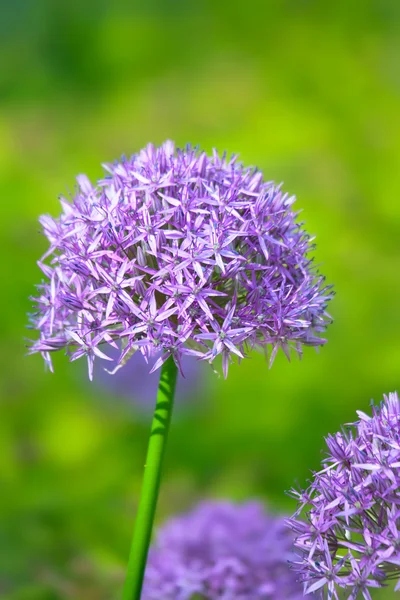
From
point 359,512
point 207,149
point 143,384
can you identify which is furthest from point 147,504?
point 207,149

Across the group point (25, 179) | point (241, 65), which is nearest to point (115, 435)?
point (25, 179)

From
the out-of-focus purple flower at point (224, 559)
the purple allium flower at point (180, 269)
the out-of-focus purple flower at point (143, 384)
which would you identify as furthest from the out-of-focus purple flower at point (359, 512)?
the out-of-focus purple flower at point (143, 384)

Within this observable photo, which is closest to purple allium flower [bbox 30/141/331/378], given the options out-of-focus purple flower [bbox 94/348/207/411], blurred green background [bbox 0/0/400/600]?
blurred green background [bbox 0/0/400/600]

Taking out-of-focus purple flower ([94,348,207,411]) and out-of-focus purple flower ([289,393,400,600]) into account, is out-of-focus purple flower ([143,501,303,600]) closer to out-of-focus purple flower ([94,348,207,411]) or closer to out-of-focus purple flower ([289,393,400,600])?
out-of-focus purple flower ([289,393,400,600])

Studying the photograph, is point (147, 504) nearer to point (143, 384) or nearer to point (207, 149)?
point (143, 384)

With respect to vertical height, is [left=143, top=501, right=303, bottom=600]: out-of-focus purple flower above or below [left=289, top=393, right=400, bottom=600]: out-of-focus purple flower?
above

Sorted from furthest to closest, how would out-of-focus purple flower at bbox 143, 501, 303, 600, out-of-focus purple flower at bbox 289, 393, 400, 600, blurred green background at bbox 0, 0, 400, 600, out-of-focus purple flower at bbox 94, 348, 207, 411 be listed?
out-of-focus purple flower at bbox 94, 348, 207, 411, blurred green background at bbox 0, 0, 400, 600, out-of-focus purple flower at bbox 143, 501, 303, 600, out-of-focus purple flower at bbox 289, 393, 400, 600

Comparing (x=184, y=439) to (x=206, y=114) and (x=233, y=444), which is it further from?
(x=206, y=114)
